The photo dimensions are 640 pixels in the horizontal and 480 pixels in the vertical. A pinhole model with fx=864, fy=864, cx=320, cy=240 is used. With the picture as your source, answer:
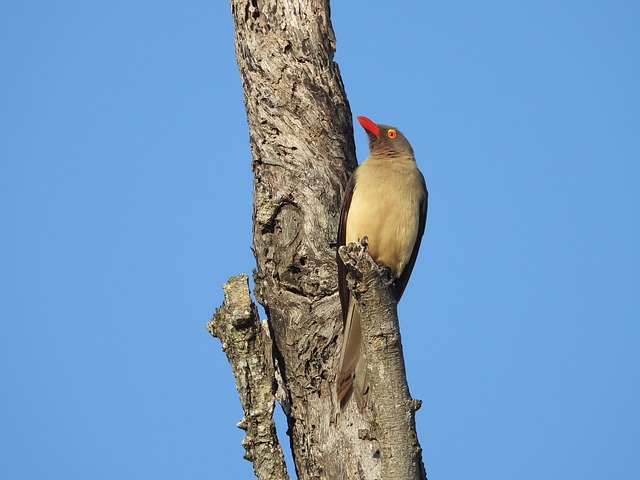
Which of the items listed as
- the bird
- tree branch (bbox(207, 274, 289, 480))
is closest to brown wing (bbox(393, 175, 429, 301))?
the bird

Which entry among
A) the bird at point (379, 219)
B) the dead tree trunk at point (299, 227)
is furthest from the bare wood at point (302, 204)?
the bird at point (379, 219)

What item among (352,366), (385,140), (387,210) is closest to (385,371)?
(352,366)

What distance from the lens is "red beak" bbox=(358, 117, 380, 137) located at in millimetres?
7402

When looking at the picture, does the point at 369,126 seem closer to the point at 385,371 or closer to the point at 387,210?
the point at 387,210

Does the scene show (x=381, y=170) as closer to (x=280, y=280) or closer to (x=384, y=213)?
(x=384, y=213)

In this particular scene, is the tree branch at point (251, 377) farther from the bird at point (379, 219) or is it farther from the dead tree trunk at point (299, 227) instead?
the bird at point (379, 219)

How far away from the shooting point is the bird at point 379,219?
238 inches

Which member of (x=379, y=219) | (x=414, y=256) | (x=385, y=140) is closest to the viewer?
(x=379, y=219)

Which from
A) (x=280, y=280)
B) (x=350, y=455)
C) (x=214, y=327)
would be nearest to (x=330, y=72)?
(x=280, y=280)

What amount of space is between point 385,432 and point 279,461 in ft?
2.99

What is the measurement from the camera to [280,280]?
6.32 metres

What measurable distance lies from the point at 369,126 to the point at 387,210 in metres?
1.04

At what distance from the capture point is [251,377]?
18.6 feet

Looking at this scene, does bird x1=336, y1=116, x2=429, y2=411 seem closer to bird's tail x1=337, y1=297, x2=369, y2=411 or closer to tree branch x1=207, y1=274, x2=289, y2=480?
bird's tail x1=337, y1=297, x2=369, y2=411
